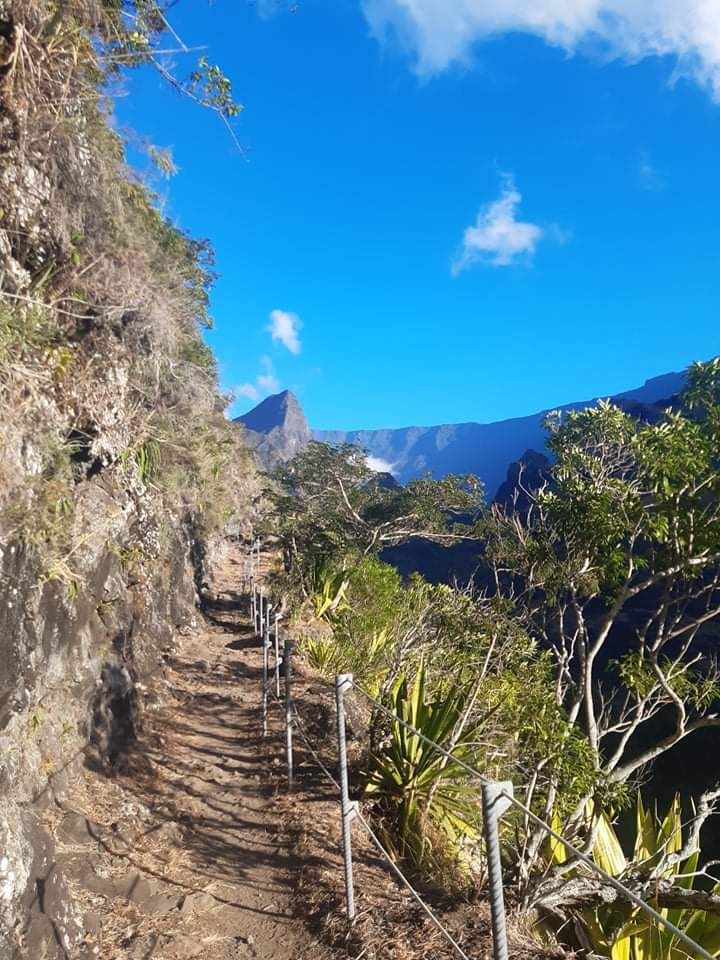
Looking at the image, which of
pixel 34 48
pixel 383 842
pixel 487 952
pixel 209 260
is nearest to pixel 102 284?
pixel 34 48

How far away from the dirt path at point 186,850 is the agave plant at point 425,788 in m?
0.92

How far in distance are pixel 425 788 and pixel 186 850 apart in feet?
6.43

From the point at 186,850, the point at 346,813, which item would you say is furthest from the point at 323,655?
the point at 346,813

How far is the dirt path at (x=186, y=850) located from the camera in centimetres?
362

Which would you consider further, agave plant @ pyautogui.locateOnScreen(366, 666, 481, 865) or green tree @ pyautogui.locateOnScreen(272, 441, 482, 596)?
green tree @ pyautogui.locateOnScreen(272, 441, 482, 596)

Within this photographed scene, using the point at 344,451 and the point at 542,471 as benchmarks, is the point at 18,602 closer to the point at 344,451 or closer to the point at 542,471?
Answer: the point at 542,471

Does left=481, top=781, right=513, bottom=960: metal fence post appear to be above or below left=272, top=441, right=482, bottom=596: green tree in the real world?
below

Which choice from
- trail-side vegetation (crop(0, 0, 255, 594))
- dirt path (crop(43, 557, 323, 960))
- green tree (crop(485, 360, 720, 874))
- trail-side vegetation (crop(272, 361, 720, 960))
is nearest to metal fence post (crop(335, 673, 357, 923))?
dirt path (crop(43, 557, 323, 960))

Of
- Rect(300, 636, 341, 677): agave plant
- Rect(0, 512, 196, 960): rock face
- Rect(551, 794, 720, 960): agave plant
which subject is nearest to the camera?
Rect(0, 512, 196, 960): rock face

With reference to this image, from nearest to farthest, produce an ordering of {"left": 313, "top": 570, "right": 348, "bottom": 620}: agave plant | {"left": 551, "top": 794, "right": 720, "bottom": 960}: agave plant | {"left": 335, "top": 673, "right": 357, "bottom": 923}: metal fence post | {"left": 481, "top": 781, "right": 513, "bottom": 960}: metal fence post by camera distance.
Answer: {"left": 481, "top": 781, "right": 513, "bottom": 960}: metal fence post → {"left": 335, "top": 673, "right": 357, "bottom": 923}: metal fence post → {"left": 551, "top": 794, "right": 720, "bottom": 960}: agave plant → {"left": 313, "top": 570, "right": 348, "bottom": 620}: agave plant

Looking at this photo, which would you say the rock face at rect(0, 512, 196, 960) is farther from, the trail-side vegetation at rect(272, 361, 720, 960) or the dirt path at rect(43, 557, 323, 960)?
the trail-side vegetation at rect(272, 361, 720, 960)

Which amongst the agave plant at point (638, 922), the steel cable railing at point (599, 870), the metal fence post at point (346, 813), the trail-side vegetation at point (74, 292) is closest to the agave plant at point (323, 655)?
the trail-side vegetation at point (74, 292)

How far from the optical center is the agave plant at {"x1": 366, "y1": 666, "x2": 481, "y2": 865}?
16.1 feet

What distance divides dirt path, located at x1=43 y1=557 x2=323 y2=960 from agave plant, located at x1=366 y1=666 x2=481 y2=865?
922 mm
